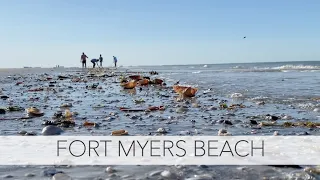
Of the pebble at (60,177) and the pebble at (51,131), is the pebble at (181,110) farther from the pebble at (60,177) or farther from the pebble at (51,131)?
the pebble at (60,177)

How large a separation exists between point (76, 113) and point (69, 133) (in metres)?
2.17

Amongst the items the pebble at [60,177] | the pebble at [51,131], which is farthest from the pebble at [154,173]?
the pebble at [51,131]

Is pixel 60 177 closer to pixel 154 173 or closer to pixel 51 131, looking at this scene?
pixel 154 173

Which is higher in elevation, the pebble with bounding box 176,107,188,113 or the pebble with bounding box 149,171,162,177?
the pebble with bounding box 176,107,188,113

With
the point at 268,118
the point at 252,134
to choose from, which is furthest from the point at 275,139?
the point at 268,118

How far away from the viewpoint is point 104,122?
6.62m
